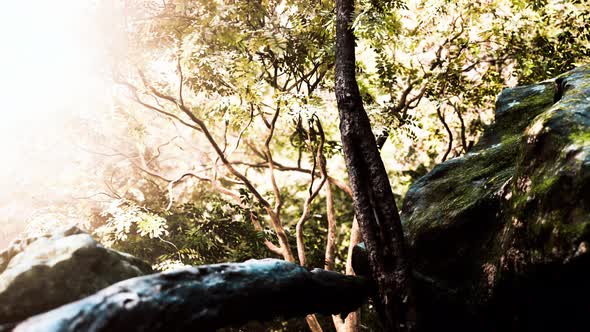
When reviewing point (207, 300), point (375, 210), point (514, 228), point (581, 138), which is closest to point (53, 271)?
point (207, 300)

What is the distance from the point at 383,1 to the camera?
6.77 metres

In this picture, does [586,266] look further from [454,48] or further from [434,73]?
[454,48]

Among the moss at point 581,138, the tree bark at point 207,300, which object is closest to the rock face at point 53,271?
the tree bark at point 207,300

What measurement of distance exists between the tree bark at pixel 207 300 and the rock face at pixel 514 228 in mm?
1122

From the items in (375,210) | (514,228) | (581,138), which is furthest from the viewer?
(375,210)

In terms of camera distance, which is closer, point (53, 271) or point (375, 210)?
point (53, 271)

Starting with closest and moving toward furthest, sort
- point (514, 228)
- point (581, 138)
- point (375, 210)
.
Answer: point (581, 138), point (514, 228), point (375, 210)

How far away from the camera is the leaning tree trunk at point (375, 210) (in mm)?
4371

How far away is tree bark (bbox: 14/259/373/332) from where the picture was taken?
10.1ft

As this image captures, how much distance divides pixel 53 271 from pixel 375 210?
323 cm

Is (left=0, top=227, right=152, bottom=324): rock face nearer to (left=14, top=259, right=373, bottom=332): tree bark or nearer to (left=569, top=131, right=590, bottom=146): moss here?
(left=14, top=259, right=373, bottom=332): tree bark

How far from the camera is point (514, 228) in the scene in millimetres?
3623

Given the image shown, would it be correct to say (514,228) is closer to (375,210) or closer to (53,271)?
(375,210)

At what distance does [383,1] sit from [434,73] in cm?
286
